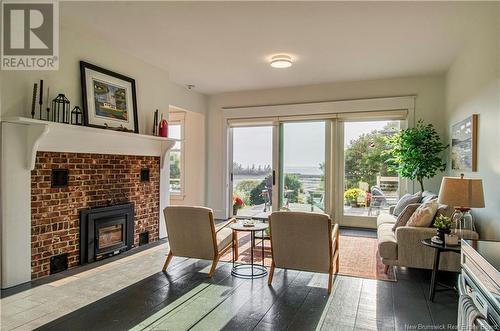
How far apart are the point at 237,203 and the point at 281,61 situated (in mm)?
3473

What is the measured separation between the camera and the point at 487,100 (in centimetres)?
327

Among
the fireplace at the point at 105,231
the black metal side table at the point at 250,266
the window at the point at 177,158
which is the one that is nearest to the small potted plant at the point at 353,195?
the black metal side table at the point at 250,266

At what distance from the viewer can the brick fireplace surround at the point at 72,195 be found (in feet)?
11.0

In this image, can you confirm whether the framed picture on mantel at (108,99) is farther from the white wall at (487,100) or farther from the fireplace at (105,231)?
the white wall at (487,100)

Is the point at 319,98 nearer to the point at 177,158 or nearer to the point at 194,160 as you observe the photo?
the point at 194,160

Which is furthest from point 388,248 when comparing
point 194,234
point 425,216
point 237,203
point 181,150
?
point 181,150

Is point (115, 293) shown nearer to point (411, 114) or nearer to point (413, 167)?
point (413, 167)

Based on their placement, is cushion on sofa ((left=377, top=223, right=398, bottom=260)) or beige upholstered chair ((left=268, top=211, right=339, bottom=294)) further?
cushion on sofa ((left=377, top=223, right=398, bottom=260))

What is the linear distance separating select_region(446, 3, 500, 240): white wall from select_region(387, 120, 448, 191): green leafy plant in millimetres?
1010

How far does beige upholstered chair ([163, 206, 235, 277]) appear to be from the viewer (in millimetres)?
3438

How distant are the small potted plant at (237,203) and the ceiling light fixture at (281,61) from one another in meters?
3.26

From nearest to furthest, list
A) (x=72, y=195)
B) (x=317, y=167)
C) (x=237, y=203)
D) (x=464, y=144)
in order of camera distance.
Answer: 1. (x=72, y=195)
2. (x=464, y=144)
3. (x=317, y=167)
4. (x=237, y=203)

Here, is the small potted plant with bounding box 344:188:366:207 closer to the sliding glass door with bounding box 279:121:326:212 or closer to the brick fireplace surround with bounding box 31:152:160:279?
the sliding glass door with bounding box 279:121:326:212

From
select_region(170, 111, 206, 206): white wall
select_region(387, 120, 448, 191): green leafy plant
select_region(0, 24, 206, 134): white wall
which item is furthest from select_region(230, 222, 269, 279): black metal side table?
select_region(170, 111, 206, 206): white wall
